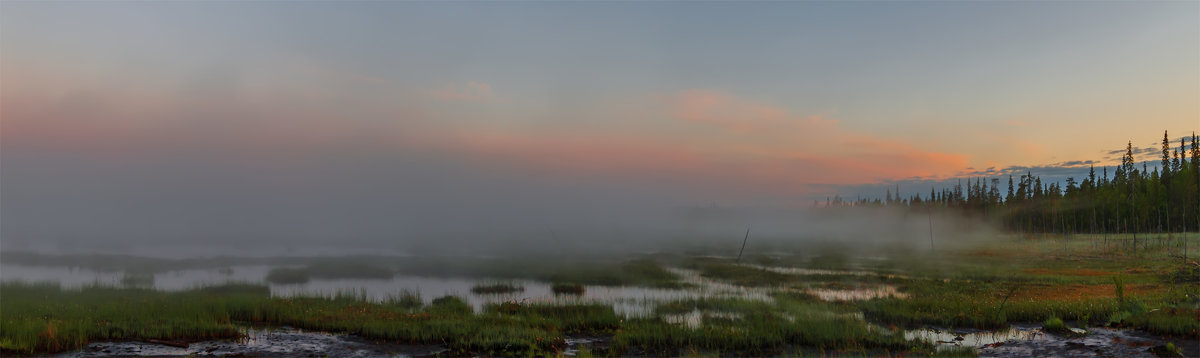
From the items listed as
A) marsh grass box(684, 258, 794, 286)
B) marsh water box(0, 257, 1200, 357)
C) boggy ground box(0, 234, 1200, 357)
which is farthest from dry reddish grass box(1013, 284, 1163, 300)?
marsh grass box(684, 258, 794, 286)

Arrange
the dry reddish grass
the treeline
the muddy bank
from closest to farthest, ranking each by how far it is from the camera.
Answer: the muddy bank
the dry reddish grass
the treeline

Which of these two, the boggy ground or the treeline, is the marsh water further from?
the treeline

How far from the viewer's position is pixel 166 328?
775 inches

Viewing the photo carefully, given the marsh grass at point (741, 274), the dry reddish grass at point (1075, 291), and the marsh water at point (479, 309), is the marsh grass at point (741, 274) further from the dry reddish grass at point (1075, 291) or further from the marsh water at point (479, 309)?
the dry reddish grass at point (1075, 291)

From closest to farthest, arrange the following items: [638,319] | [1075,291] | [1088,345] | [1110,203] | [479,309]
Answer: [1088,345] < [638,319] < [479,309] < [1075,291] < [1110,203]

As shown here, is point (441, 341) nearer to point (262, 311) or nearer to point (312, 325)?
point (312, 325)

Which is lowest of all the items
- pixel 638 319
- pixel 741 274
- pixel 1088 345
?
pixel 741 274

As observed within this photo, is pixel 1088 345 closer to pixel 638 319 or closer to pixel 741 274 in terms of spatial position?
pixel 638 319

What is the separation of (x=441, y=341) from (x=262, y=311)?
9817mm

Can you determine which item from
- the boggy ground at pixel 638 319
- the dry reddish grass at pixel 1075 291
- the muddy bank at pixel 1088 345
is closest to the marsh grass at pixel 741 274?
the boggy ground at pixel 638 319

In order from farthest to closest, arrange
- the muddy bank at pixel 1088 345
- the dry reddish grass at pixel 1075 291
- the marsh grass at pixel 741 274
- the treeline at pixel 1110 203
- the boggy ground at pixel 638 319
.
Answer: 1. the treeline at pixel 1110 203
2. the marsh grass at pixel 741 274
3. the dry reddish grass at pixel 1075 291
4. the boggy ground at pixel 638 319
5. the muddy bank at pixel 1088 345

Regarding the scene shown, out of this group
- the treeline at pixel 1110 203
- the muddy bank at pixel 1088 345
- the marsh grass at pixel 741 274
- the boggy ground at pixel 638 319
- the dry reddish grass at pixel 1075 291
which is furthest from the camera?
the treeline at pixel 1110 203

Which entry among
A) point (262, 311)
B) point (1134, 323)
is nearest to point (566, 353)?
point (262, 311)

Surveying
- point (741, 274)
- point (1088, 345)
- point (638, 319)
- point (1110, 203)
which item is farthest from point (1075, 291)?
point (1110, 203)
